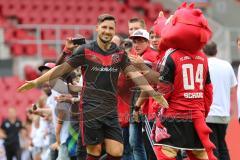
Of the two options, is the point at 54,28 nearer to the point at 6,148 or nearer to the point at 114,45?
the point at 6,148

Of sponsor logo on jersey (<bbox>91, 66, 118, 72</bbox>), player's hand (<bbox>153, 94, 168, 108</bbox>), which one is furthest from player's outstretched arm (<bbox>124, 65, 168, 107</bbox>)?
player's hand (<bbox>153, 94, 168, 108</bbox>)

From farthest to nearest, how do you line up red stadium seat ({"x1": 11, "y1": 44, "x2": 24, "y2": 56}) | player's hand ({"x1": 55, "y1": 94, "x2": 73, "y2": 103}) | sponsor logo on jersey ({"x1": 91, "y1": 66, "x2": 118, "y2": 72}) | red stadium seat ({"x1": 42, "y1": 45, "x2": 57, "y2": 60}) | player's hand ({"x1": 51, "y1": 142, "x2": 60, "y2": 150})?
red stadium seat ({"x1": 11, "y1": 44, "x2": 24, "y2": 56}) → red stadium seat ({"x1": 42, "y1": 45, "x2": 57, "y2": 60}) → player's hand ({"x1": 51, "y1": 142, "x2": 60, "y2": 150}) → player's hand ({"x1": 55, "y1": 94, "x2": 73, "y2": 103}) → sponsor logo on jersey ({"x1": 91, "y1": 66, "x2": 118, "y2": 72})

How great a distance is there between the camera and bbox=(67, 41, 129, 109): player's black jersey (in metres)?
9.39

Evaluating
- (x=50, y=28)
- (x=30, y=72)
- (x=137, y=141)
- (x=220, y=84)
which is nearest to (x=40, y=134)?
(x=137, y=141)

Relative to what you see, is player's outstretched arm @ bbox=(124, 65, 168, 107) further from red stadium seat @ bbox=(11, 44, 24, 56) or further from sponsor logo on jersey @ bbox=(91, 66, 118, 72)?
red stadium seat @ bbox=(11, 44, 24, 56)

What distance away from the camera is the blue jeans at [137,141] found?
10.7 meters

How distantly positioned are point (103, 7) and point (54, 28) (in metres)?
2.67

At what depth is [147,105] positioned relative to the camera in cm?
1048

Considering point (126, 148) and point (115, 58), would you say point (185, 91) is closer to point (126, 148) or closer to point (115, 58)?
point (115, 58)

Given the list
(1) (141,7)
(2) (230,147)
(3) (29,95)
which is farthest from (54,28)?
(2) (230,147)

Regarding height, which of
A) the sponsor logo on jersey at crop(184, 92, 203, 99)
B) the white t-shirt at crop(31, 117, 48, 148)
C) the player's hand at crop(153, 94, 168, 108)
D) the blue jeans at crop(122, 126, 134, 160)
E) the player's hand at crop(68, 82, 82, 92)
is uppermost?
the sponsor logo on jersey at crop(184, 92, 203, 99)

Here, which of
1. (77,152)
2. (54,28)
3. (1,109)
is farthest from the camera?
(54,28)

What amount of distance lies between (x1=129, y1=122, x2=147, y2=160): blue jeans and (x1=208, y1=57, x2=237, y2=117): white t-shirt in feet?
3.24

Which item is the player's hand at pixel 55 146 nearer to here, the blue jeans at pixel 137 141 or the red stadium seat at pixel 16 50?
the blue jeans at pixel 137 141
